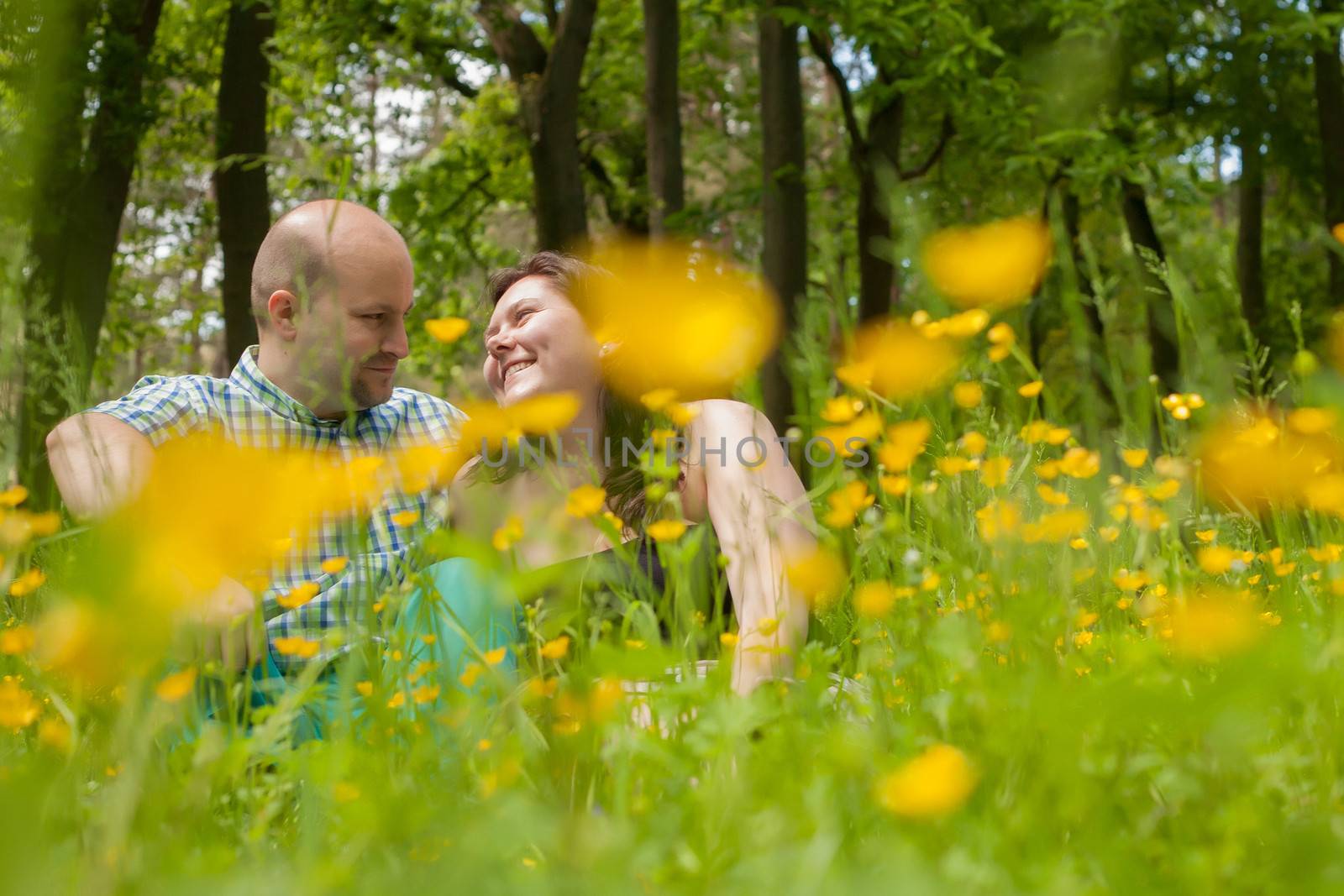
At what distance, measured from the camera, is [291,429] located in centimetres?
314

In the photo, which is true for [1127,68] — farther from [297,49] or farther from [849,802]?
[849,802]

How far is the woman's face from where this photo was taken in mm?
3041

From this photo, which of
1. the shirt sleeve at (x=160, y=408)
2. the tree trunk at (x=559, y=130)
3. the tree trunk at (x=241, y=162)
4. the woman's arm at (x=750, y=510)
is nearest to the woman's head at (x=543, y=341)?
the woman's arm at (x=750, y=510)

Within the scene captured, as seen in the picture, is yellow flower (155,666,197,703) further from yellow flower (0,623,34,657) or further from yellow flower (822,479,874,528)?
yellow flower (822,479,874,528)

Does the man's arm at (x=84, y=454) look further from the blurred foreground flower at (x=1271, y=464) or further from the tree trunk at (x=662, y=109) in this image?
the tree trunk at (x=662, y=109)

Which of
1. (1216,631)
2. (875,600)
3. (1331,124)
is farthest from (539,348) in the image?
(1331,124)

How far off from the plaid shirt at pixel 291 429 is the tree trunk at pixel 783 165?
5.09 meters

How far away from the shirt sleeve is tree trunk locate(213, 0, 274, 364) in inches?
179

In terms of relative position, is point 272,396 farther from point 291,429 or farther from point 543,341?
point 543,341

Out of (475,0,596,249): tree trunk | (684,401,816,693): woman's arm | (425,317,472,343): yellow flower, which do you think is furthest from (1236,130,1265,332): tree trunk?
(425,317,472,343): yellow flower

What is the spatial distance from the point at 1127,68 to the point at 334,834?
961 cm

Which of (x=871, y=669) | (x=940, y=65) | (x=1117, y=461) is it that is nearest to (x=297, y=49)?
(x=940, y=65)

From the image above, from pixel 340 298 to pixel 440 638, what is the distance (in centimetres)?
140

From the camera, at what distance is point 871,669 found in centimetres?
148
